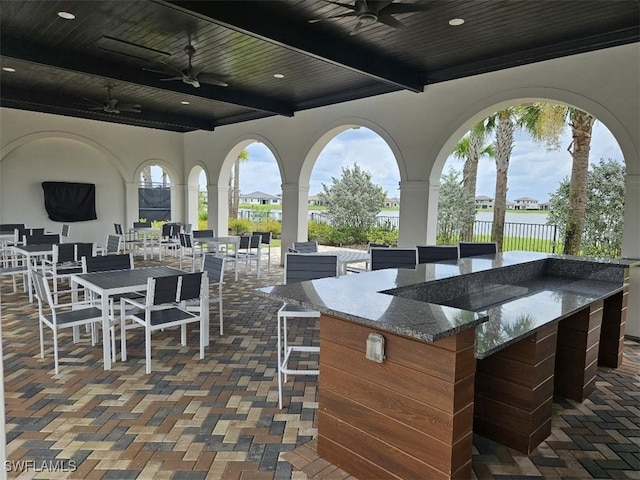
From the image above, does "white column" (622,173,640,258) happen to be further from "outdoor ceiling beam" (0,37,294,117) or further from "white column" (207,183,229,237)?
"white column" (207,183,229,237)

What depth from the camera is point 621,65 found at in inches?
178

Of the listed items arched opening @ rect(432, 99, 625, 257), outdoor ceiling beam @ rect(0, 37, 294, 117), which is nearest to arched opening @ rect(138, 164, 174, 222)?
outdoor ceiling beam @ rect(0, 37, 294, 117)

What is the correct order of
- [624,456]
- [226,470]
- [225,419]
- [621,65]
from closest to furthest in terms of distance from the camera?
[226,470] → [624,456] → [225,419] → [621,65]

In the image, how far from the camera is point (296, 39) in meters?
4.57

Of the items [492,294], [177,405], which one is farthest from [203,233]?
[492,294]

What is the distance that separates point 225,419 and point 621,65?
5.21 m

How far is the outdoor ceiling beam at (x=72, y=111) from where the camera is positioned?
308 inches

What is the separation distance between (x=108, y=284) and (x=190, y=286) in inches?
26.9

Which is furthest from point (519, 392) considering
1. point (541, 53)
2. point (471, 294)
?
point (541, 53)

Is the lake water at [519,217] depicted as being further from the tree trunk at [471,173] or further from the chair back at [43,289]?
the chair back at [43,289]

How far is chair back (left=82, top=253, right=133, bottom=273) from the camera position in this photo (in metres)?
4.24

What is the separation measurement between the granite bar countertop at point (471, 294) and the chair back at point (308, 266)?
2.61ft

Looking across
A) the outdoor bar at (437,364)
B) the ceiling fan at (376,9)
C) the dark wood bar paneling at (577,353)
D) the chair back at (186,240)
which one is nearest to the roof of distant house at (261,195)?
the chair back at (186,240)

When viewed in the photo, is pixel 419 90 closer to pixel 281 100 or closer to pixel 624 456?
pixel 281 100
